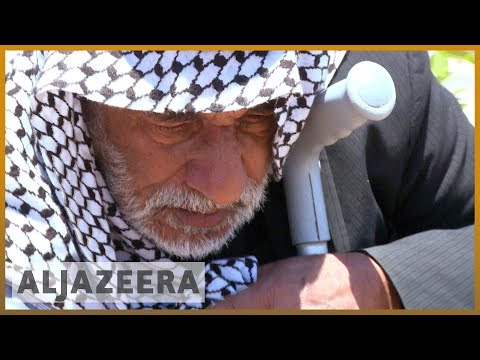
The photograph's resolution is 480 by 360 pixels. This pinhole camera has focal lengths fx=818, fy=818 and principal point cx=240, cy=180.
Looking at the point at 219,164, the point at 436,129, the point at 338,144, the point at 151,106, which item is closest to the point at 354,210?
the point at 338,144

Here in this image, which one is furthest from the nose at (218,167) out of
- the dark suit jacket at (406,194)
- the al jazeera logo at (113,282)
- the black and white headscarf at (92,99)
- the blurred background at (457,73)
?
the blurred background at (457,73)

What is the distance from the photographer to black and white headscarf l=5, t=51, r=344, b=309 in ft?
5.84

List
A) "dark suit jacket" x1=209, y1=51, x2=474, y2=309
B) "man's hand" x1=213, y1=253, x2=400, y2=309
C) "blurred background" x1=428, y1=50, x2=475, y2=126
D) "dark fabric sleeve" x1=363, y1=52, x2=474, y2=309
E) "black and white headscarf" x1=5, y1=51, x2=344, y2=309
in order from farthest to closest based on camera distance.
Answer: "blurred background" x1=428, y1=50, x2=475, y2=126
"dark fabric sleeve" x1=363, y1=52, x2=474, y2=309
"dark suit jacket" x1=209, y1=51, x2=474, y2=309
"man's hand" x1=213, y1=253, x2=400, y2=309
"black and white headscarf" x1=5, y1=51, x2=344, y2=309

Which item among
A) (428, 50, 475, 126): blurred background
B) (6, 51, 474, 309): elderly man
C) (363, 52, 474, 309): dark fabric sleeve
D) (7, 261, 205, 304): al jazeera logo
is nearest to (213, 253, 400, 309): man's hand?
(6, 51, 474, 309): elderly man

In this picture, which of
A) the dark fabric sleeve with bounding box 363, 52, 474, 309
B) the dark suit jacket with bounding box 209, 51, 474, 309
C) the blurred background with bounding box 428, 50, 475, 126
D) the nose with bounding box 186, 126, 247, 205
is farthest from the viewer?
the blurred background with bounding box 428, 50, 475, 126

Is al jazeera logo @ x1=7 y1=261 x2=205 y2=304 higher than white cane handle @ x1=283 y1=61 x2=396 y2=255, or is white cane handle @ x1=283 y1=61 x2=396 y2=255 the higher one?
white cane handle @ x1=283 y1=61 x2=396 y2=255

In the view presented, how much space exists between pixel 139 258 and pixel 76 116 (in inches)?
16.0

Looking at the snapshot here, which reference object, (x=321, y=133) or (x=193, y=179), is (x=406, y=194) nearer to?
(x=321, y=133)

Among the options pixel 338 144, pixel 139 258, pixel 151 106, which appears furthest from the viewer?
pixel 338 144

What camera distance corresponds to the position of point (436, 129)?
255cm

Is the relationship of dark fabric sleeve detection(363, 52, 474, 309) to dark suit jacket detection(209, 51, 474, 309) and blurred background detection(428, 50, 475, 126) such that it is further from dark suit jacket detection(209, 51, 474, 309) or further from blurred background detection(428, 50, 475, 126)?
blurred background detection(428, 50, 475, 126)

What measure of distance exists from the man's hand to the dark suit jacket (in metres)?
0.06

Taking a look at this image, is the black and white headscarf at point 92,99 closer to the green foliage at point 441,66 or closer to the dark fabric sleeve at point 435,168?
the dark fabric sleeve at point 435,168

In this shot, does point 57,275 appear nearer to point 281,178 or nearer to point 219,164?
point 219,164
